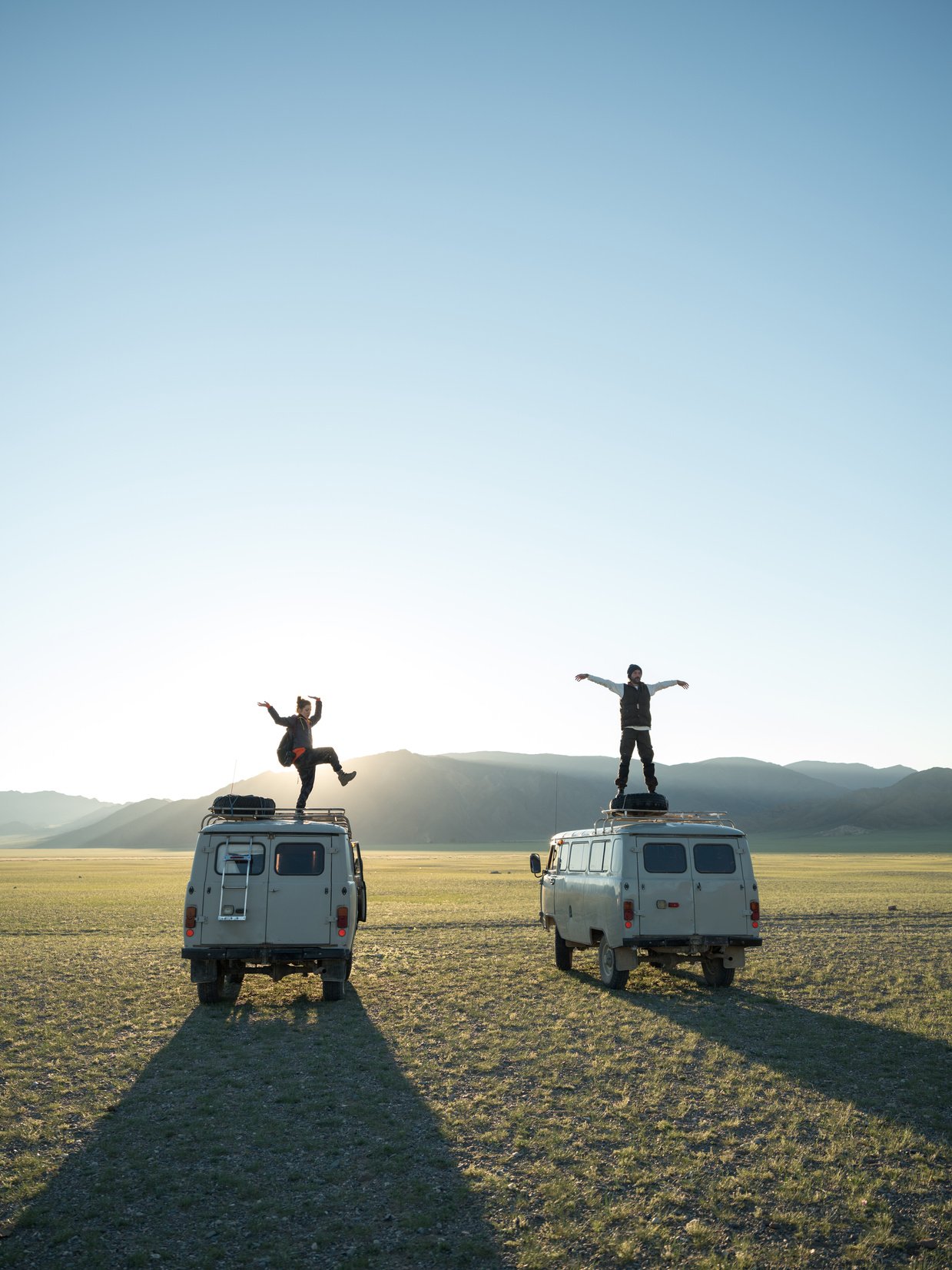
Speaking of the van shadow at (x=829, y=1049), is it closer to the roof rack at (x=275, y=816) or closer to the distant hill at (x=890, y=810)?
the roof rack at (x=275, y=816)

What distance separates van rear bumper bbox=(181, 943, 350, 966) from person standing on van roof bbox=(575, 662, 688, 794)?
5.87 metres

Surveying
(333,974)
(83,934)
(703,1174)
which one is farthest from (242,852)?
(83,934)

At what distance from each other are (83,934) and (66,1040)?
1370cm

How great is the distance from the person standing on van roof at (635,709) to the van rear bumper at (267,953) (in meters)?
5.87

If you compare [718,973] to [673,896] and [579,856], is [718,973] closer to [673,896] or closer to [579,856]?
[673,896]

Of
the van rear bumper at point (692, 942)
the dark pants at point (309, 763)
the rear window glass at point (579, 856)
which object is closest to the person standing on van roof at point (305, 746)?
the dark pants at point (309, 763)

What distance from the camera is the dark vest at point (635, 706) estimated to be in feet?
56.0

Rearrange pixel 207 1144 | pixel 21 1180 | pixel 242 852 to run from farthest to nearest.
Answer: pixel 242 852, pixel 207 1144, pixel 21 1180

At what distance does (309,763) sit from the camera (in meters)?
17.9

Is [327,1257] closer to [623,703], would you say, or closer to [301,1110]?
[301,1110]

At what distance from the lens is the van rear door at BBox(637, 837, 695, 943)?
15000 millimetres

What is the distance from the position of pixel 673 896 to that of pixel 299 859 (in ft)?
19.3

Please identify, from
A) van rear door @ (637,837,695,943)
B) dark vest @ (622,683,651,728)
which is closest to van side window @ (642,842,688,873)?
van rear door @ (637,837,695,943)

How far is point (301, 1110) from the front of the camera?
9.35 meters
